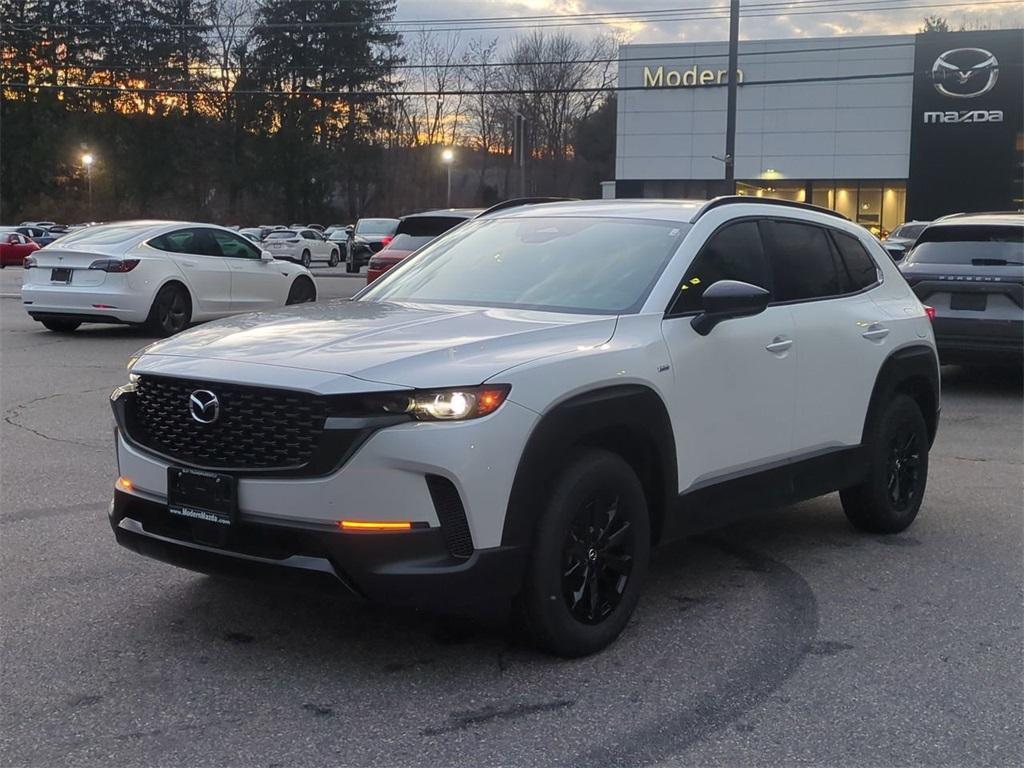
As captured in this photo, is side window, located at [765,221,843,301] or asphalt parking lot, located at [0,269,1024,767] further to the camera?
side window, located at [765,221,843,301]

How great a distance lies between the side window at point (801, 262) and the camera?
18.3ft

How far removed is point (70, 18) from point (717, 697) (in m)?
80.6

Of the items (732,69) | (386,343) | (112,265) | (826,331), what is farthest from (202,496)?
(732,69)

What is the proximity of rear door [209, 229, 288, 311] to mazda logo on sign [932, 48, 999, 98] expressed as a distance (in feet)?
130

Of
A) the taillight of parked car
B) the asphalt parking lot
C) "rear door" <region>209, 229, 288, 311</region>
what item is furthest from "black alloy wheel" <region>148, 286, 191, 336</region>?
the asphalt parking lot

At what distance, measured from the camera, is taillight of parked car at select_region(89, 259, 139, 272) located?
562 inches

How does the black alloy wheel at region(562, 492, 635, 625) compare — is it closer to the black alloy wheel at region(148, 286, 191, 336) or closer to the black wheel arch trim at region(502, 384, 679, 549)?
the black wheel arch trim at region(502, 384, 679, 549)

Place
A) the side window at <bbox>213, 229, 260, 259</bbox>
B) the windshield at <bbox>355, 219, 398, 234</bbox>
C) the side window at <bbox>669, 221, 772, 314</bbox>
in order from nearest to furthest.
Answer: the side window at <bbox>669, 221, 772, 314</bbox>, the side window at <bbox>213, 229, 260, 259</bbox>, the windshield at <bbox>355, 219, 398, 234</bbox>

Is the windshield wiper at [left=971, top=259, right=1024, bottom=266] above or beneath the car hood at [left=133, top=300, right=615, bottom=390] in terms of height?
above

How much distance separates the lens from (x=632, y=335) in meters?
4.54

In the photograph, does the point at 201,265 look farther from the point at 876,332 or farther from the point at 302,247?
the point at 302,247

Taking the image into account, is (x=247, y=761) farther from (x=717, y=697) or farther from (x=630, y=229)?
(x=630, y=229)

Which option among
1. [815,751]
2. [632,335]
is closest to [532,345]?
[632,335]

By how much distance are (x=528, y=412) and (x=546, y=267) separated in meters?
1.46
